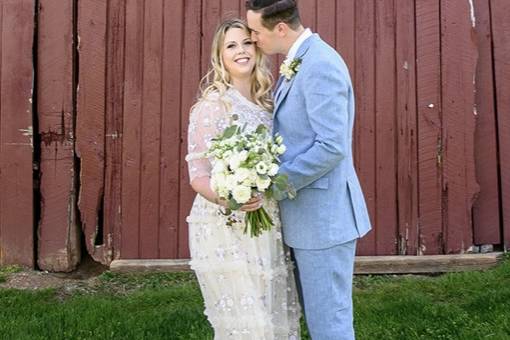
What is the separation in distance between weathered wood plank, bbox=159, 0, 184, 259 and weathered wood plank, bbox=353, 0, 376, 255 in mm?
1386

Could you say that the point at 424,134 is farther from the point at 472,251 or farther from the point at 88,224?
the point at 88,224

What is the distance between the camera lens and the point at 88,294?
4863 millimetres

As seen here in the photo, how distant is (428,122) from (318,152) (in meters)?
2.91

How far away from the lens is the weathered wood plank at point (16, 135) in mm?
5168

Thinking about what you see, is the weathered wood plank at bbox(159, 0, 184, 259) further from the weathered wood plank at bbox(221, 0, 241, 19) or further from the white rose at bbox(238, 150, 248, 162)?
the white rose at bbox(238, 150, 248, 162)

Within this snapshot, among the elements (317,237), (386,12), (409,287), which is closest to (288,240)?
(317,237)

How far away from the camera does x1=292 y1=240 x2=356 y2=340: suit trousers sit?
2648mm

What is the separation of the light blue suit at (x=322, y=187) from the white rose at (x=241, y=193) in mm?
175

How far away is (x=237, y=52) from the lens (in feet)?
9.62

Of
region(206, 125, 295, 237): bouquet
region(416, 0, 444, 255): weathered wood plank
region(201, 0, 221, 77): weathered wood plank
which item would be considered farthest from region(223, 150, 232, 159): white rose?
region(416, 0, 444, 255): weathered wood plank

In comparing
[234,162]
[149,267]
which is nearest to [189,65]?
[149,267]

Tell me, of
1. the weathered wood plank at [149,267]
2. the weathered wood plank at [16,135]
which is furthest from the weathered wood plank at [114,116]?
the weathered wood plank at [16,135]

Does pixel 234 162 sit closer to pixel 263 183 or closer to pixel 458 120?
pixel 263 183

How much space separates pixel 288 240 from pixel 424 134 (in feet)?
9.12
